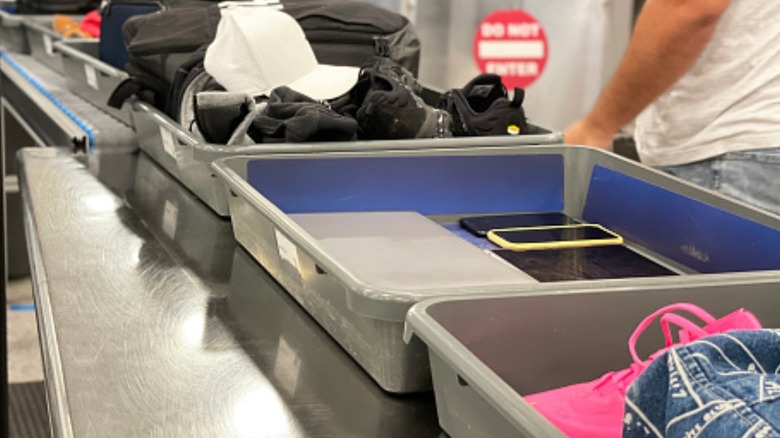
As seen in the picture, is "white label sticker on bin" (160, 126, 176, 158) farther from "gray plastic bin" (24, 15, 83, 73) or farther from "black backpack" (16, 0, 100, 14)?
"black backpack" (16, 0, 100, 14)

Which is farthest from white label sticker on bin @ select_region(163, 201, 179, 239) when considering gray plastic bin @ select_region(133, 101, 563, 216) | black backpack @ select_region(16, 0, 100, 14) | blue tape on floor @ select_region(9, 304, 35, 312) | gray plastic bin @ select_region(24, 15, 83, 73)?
blue tape on floor @ select_region(9, 304, 35, 312)

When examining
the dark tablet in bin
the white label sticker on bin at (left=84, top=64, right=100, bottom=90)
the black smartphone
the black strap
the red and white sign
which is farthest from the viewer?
the red and white sign

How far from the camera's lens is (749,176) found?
1.77 meters

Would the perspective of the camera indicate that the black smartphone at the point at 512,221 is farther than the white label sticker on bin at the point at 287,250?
Yes

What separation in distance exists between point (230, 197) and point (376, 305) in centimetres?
50

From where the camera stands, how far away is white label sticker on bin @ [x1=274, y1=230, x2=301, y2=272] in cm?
109

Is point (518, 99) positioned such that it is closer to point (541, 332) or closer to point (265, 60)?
point (265, 60)

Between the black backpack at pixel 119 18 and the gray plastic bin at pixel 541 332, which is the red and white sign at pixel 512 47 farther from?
the gray plastic bin at pixel 541 332

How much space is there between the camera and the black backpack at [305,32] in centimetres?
190

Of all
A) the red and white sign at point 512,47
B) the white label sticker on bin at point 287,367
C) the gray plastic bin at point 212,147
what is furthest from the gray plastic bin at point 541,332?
the red and white sign at point 512,47

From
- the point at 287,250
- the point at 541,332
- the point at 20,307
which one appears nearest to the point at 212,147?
the point at 287,250

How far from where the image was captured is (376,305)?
2.93ft

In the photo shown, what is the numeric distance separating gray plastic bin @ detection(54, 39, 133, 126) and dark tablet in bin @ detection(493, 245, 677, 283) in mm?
976

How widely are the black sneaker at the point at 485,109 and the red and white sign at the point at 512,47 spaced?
6.69 ft
